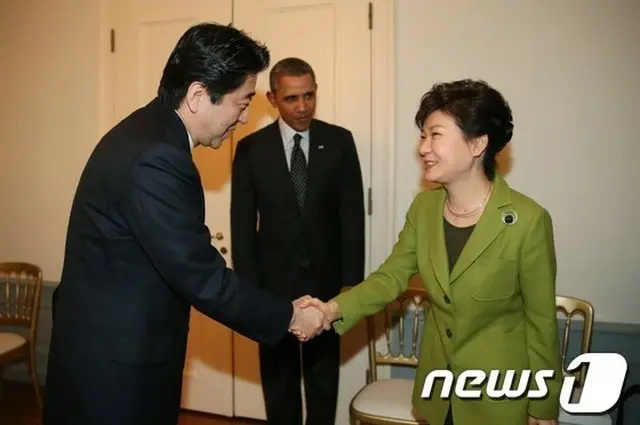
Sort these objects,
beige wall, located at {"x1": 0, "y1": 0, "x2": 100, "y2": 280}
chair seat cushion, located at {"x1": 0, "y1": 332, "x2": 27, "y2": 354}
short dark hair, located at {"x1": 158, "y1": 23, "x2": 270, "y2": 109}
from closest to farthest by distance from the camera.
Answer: short dark hair, located at {"x1": 158, "y1": 23, "x2": 270, "y2": 109}
chair seat cushion, located at {"x1": 0, "y1": 332, "x2": 27, "y2": 354}
beige wall, located at {"x1": 0, "y1": 0, "x2": 100, "y2": 280}

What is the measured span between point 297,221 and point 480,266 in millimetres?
1125

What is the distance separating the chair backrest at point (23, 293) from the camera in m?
3.29

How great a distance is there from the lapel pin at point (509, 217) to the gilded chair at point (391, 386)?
0.99 meters

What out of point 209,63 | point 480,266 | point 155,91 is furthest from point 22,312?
point 480,266

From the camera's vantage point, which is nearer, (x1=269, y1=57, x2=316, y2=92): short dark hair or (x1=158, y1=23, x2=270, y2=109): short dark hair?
(x1=158, y1=23, x2=270, y2=109): short dark hair

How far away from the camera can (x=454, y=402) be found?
1670 mm

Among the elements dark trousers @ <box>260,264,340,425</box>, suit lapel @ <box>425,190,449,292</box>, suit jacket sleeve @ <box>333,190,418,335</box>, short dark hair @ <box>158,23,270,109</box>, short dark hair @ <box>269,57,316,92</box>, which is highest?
short dark hair @ <box>269,57,316,92</box>

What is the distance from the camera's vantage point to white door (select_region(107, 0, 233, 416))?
10.7 feet

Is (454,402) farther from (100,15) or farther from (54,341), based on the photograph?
(100,15)

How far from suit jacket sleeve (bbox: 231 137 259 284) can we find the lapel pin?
1329 mm

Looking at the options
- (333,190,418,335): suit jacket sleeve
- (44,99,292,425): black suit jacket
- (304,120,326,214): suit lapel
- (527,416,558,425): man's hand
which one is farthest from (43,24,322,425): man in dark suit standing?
(304,120,326,214): suit lapel

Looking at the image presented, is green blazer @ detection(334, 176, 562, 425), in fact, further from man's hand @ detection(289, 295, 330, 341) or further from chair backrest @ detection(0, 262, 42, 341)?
chair backrest @ detection(0, 262, 42, 341)

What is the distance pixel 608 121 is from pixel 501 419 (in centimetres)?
160

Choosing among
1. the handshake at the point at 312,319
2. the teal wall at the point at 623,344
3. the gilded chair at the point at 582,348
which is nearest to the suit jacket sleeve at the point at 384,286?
the handshake at the point at 312,319
